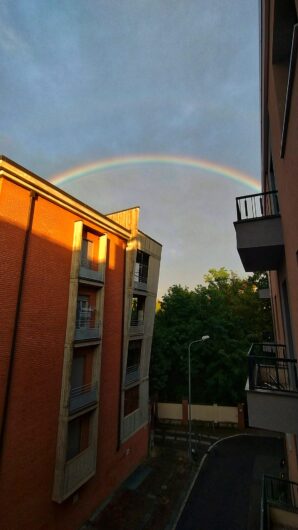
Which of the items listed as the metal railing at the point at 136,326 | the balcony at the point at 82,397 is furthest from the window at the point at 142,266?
the balcony at the point at 82,397

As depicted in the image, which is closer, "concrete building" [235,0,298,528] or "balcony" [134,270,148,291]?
"concrete building" [235,0,298,528]

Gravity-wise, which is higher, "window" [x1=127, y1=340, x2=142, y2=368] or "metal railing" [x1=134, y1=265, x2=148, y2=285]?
"metal railing" [x1=134, y1=265, x2=148, y2=285]

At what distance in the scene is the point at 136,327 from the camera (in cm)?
1795

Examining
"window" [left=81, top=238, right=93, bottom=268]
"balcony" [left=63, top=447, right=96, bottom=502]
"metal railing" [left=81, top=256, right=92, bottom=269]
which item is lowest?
"balcony" [left=63, top=447, right=96, bottom=502]

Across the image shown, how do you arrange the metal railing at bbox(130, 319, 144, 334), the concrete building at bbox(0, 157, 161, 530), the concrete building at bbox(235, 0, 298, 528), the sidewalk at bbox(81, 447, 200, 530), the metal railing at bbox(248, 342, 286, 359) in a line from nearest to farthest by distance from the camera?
1. the concrete building at bbox(235, 0, 298, 528)
2. the metal railing at bbox(248, 342, 286, 359)
3. the concrete building at bbox(0, 157, 161, 530)
4. the sidewalk at bbox(81, 447, 200, 530)
5. the metal railing at bbox(130, 319, 144, 334)

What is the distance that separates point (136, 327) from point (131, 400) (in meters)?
4.57

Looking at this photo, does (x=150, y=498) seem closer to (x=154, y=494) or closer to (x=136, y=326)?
(x=154, y=494)

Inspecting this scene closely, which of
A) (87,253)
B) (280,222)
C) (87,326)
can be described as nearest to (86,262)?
(87,253)

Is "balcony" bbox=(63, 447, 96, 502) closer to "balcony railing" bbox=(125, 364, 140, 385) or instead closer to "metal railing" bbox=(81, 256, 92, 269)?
"balcony railing" bbox=(125, 364, 140, 385)

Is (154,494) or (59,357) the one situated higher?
(59,357)

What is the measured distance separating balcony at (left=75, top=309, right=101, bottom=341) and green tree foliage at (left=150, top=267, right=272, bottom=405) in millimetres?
12542

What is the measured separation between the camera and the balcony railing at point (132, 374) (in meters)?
16.7

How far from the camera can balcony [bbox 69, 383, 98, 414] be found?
38.0 feet

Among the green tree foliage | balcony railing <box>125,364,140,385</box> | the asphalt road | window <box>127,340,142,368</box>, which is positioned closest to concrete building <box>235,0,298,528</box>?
the asphalt road
